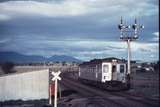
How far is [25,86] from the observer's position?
90.8 ft

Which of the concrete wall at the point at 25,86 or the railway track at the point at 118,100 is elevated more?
the concrete wall at the point at 25,86

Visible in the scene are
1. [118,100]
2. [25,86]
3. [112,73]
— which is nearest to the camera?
[25,86]

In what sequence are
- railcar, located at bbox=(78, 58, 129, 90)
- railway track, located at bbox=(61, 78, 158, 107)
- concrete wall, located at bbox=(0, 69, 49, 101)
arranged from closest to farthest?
railway track, located at bbox=(61, 78, 158, 107) → concrete wall, located at bbox=(0, 69, 49, 101) → railcar, located at bbox=(78, 58, 129, 90)

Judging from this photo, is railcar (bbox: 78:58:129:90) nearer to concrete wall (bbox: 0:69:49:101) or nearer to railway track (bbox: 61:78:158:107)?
railway track (bbox: 61:78:158:107)

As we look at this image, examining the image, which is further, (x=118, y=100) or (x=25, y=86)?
(x=118, y=100)

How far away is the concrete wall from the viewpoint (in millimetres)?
26883

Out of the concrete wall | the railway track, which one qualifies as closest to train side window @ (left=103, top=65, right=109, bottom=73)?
the railway track

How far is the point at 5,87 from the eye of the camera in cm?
2688

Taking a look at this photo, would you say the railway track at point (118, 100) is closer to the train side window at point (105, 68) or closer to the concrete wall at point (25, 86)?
the concrete wall at point (25, 86)

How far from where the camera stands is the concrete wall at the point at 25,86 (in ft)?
88.2

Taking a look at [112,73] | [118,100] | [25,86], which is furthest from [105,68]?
[25,86]

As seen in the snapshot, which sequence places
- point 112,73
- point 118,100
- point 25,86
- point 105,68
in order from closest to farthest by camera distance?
point 25,86 < point 118,100 < point 105,68 < point 112,73

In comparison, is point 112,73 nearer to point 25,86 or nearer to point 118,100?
point 118,100

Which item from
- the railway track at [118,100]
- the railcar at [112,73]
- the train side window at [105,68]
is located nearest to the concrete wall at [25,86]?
the railway track at [118,100]
